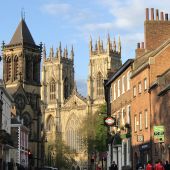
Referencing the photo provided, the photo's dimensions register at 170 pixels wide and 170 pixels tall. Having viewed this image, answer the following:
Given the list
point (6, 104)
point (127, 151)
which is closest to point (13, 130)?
point (6, 104)

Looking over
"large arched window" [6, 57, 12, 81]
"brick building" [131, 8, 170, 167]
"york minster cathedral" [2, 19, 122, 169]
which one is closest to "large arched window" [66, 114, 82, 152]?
"york minster cathedral" [2, 19, 122, 169]

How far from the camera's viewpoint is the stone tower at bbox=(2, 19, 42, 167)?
5079 inches

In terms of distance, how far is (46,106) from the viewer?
17250 cm

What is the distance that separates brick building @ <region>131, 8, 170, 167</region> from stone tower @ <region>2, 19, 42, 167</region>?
261 ft

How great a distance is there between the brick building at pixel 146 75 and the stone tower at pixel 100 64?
113908 mm

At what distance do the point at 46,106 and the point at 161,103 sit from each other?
133 meters

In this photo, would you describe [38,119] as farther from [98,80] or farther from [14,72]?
[98,80]

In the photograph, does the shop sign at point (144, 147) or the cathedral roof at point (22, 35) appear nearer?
the shop sign at point (144, 147)

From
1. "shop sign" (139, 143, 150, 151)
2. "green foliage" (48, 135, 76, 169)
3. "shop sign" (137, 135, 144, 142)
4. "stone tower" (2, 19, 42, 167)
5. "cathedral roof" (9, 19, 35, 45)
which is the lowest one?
"shop sign" (139, 143, 150, 151)

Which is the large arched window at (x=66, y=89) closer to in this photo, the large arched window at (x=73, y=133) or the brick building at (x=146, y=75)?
the large arched window at (x=73, y=133)

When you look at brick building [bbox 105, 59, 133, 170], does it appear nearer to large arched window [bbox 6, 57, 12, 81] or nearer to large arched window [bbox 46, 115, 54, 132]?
large arched window [bbox 6, 57, 12, 81]

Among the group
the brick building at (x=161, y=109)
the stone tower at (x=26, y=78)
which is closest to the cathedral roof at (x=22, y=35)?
the stone tower at (x=26, y=78)

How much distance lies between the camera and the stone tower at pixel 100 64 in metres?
166

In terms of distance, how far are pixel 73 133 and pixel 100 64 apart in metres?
22.6
